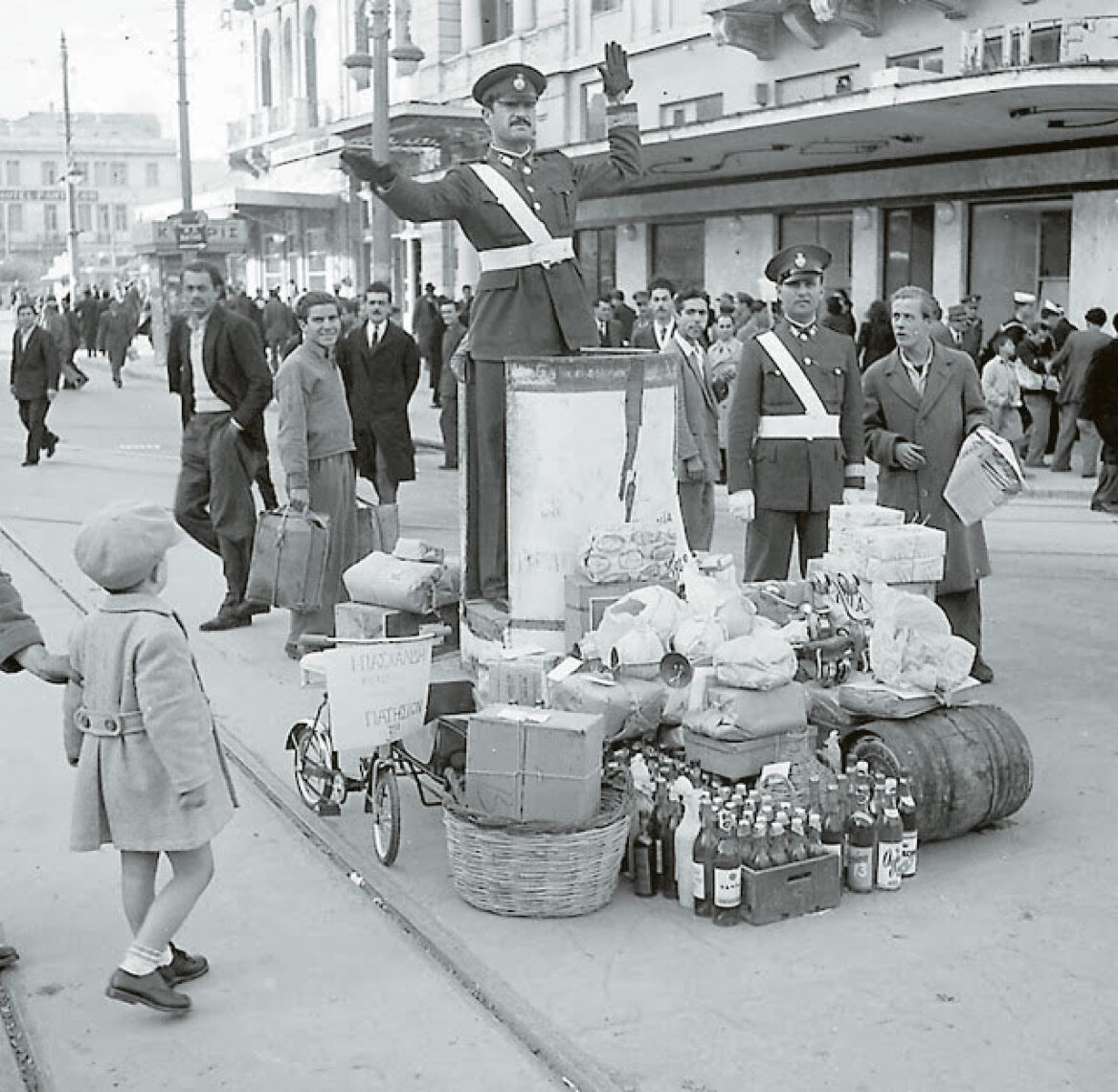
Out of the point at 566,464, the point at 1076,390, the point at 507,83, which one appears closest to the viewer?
the point at 566,464

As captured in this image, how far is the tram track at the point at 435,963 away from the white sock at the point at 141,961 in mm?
318

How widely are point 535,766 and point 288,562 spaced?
3.61 meters

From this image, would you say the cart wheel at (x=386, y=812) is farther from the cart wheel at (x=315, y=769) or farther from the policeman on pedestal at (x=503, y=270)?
the policeman on pedestal at (x=503, y=270)

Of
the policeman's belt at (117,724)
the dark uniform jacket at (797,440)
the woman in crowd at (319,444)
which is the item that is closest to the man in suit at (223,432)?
the woman in crowd at (319,444)

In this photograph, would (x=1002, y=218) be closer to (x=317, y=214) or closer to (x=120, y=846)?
(x=120, y=846)

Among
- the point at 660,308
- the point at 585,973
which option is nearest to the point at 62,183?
the point at 660,308

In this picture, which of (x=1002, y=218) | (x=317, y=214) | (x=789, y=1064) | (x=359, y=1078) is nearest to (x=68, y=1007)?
(x=359, y=1078)

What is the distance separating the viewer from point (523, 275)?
7195mm

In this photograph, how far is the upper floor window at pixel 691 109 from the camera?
98.2 feet

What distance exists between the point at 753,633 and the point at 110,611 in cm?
255

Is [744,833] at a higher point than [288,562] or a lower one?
lower

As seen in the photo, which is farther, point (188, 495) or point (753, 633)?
point (188, 495)

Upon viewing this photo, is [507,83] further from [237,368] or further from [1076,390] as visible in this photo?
[1076,390]

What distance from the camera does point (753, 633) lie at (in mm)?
6340
